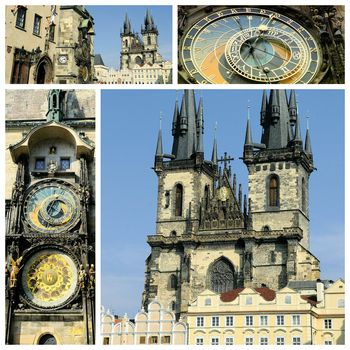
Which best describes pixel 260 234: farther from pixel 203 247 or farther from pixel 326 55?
pixel 326 55

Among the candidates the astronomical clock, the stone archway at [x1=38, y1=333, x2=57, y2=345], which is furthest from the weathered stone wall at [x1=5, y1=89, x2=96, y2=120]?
the stone archway at [x1=38, y1=333, x2=57, y2=345]

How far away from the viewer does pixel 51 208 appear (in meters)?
26.8

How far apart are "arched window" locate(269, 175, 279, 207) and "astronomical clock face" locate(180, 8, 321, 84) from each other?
2027 centimetres

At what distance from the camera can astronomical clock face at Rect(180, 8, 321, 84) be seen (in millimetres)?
25578

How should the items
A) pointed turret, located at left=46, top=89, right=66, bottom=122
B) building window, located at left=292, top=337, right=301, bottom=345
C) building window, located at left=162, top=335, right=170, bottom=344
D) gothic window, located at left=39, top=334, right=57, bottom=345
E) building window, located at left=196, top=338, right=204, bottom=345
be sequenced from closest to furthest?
gothic window, located at left=39, top=334, right=57, bottom=345 → pointed turret, located at left=46, top=89, right=66, bottom=122 → building window, located at left=292, top=337, right=301, bottom=345 → building window, located at left=196, top=338, right=204, bottom=345 → building window, located at left=162, top=335, right=170, bottom=344

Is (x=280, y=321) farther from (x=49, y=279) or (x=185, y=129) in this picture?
(x=185, y=129)

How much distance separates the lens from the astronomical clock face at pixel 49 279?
2617cm

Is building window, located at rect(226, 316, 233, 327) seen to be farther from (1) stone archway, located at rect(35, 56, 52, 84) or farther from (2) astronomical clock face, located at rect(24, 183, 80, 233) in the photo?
(1) stone archway, located at rect(35, 56, 52, 84)

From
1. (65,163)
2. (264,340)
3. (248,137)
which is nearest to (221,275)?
(248,137)

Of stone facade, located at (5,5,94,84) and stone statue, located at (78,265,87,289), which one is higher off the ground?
stone facade, located at (5,5,94,84)

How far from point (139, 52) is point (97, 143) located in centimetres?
8707

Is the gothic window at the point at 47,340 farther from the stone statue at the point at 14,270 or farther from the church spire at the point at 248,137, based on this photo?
the church spire at the point at 248,137
